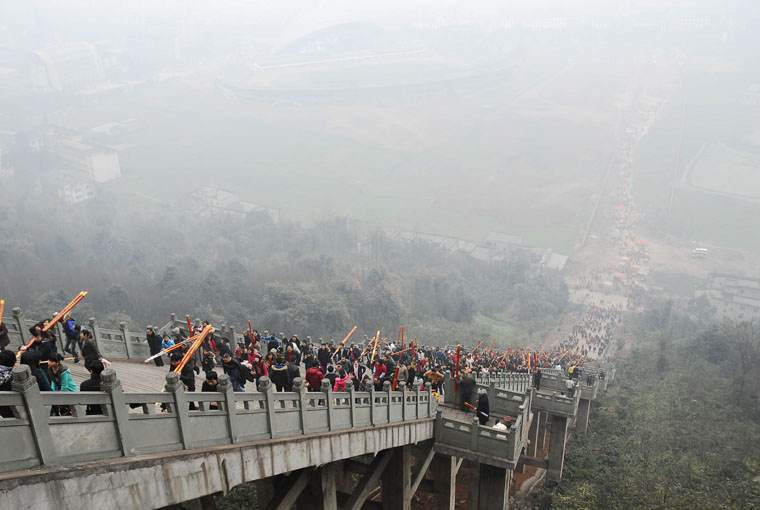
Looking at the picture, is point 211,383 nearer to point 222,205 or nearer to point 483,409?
point 483,409

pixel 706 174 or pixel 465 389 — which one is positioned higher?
pixel 465 389

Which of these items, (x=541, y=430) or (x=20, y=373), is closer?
(x=20, y=373)

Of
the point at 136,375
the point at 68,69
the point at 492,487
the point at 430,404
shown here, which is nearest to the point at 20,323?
the point at 136,375

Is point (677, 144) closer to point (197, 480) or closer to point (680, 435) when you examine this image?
point (680, 435)

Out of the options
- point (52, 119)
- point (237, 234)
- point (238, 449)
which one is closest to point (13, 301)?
point (237, 234)

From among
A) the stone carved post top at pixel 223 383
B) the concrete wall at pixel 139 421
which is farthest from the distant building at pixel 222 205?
the stone carved post top at pixel 223 383
